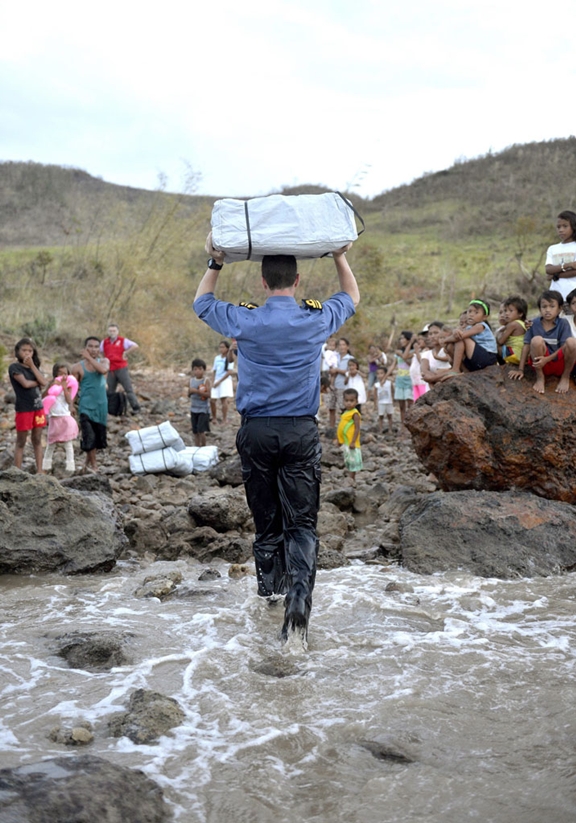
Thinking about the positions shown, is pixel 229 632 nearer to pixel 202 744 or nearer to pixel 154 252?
pixel 202 744

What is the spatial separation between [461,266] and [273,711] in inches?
1410

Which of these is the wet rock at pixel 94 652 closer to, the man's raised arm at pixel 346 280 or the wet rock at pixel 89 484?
the man's raised arm at pixel 346 280

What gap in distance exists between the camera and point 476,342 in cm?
808

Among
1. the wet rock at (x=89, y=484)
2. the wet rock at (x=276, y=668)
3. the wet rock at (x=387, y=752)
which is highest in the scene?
the wet rock at (x=89, y=484)

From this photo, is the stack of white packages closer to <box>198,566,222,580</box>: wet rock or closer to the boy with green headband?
the boy with green headband

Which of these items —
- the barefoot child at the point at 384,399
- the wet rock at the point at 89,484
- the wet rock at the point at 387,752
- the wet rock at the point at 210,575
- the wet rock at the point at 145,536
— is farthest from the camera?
the barefoot child at the point at 384,399

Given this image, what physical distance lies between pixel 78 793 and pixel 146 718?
0.81m

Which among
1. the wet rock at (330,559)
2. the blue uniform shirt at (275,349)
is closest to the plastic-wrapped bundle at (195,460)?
the wet rock at (330,559)

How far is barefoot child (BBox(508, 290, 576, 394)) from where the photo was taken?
288 inches

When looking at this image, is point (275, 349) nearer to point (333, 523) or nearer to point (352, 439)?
point (333, 523)

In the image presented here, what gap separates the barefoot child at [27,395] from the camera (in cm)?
1019

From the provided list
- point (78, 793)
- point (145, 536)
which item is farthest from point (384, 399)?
point (78, 793)

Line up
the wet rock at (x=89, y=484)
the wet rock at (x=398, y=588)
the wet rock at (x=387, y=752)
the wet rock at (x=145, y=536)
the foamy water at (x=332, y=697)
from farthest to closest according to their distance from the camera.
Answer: the wet rock at (x=89, y=484) → the wet rock at (x=145, y=536) → the wet rock at (x=398, y=588) → the wet rock at (x=387, y=752) → the foamy water at (x=332, y=697)

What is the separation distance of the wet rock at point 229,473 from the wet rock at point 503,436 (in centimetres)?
300
